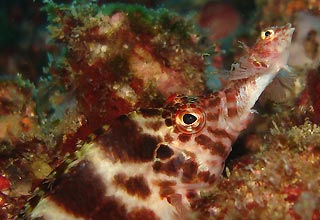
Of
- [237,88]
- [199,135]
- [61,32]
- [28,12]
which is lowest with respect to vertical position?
[28,12]

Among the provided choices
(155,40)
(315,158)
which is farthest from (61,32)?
(315,158)

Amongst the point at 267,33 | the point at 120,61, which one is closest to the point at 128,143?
the point at 267,33

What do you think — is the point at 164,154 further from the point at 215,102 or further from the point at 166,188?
the point at 215,102

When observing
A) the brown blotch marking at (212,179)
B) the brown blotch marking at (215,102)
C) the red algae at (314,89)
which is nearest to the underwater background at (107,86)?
the red algae at (314,89)

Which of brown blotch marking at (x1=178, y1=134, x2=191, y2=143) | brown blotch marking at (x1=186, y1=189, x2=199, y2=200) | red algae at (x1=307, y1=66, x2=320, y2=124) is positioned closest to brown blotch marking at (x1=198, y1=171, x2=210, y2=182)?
brown blotch marking at (x1=186, y1=189, x2=199, y2=200)

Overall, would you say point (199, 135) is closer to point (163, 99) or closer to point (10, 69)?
point (163, 99)

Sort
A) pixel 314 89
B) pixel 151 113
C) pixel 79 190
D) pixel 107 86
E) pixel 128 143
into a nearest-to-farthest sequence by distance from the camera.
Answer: pixel 79 190, pixel 128 143, pixel 151 113, pixel 314 89, pixel 107 86
